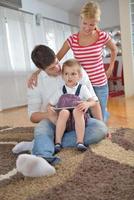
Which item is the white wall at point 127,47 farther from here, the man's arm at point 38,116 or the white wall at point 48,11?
the man's arm at point 38,116

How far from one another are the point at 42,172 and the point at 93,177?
231 mm

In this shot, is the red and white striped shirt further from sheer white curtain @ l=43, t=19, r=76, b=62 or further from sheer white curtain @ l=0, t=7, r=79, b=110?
sheer white curtain @ l=43, t=19, r=76, b=62

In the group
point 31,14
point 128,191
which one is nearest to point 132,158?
point 128,191

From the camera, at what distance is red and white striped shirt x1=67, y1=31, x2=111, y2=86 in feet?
7.37

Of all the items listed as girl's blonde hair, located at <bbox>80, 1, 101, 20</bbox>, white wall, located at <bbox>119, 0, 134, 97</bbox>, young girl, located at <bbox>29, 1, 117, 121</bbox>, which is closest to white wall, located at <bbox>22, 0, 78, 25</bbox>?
white wall, located at <bbox>119, 0, 134, 97</bbox>

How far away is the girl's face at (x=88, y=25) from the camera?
2.06 m

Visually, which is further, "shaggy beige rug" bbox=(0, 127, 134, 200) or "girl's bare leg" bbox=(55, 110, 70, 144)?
"girl's bare leg" bbox=(55, 110, 70, 144)

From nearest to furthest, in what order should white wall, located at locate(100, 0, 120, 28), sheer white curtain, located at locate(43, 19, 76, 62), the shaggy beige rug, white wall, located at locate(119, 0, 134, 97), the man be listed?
1. the shaggy beige rug
2. the man
3. white wall, located at locate(119, 0, 134, 97)
4. sheer white curtain, located at locate(43, 19, 76, 62)
5. white wall, located at locate(100, 0, 120, 28)

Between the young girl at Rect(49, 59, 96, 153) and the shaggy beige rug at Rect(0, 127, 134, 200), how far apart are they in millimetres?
108

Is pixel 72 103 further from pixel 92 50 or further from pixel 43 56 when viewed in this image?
pixel 92 50

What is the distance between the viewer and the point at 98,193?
45.9 inches

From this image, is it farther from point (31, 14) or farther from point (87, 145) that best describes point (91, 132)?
point (31, 14)

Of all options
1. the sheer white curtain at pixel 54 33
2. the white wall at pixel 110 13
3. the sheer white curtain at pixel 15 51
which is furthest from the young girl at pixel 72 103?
the white wall at pixel 110 13

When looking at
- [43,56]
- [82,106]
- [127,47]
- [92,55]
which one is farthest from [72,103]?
[127,47]
